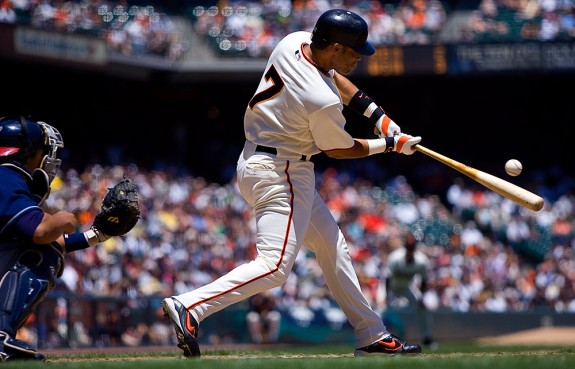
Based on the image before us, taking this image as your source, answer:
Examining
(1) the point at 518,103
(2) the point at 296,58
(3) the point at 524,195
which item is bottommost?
(3) the point at 524,195

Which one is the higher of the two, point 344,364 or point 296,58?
point 296,58

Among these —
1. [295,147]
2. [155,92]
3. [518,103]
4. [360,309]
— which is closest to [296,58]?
[295,147]

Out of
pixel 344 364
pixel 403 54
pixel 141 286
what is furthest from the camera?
pixel 403 54

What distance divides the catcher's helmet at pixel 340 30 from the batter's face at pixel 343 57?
0.02 meters

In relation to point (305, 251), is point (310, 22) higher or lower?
higher

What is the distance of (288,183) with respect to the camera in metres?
5.64

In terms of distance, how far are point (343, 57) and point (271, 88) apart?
0.45 metres

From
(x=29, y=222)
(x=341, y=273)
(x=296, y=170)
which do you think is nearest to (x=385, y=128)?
(x=296, y=170)

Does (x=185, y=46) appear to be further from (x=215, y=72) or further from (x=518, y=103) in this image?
(x=518, y=103)

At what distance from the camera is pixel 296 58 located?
564 cm

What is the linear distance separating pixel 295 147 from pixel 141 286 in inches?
339

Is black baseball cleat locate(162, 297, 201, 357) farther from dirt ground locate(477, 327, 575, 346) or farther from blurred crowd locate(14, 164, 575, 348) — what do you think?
dirt ground locate(477, 327, 575, 346)

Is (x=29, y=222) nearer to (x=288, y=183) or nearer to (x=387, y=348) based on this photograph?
(x=288, y=183)

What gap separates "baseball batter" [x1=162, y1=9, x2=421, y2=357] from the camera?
17.9 feet
